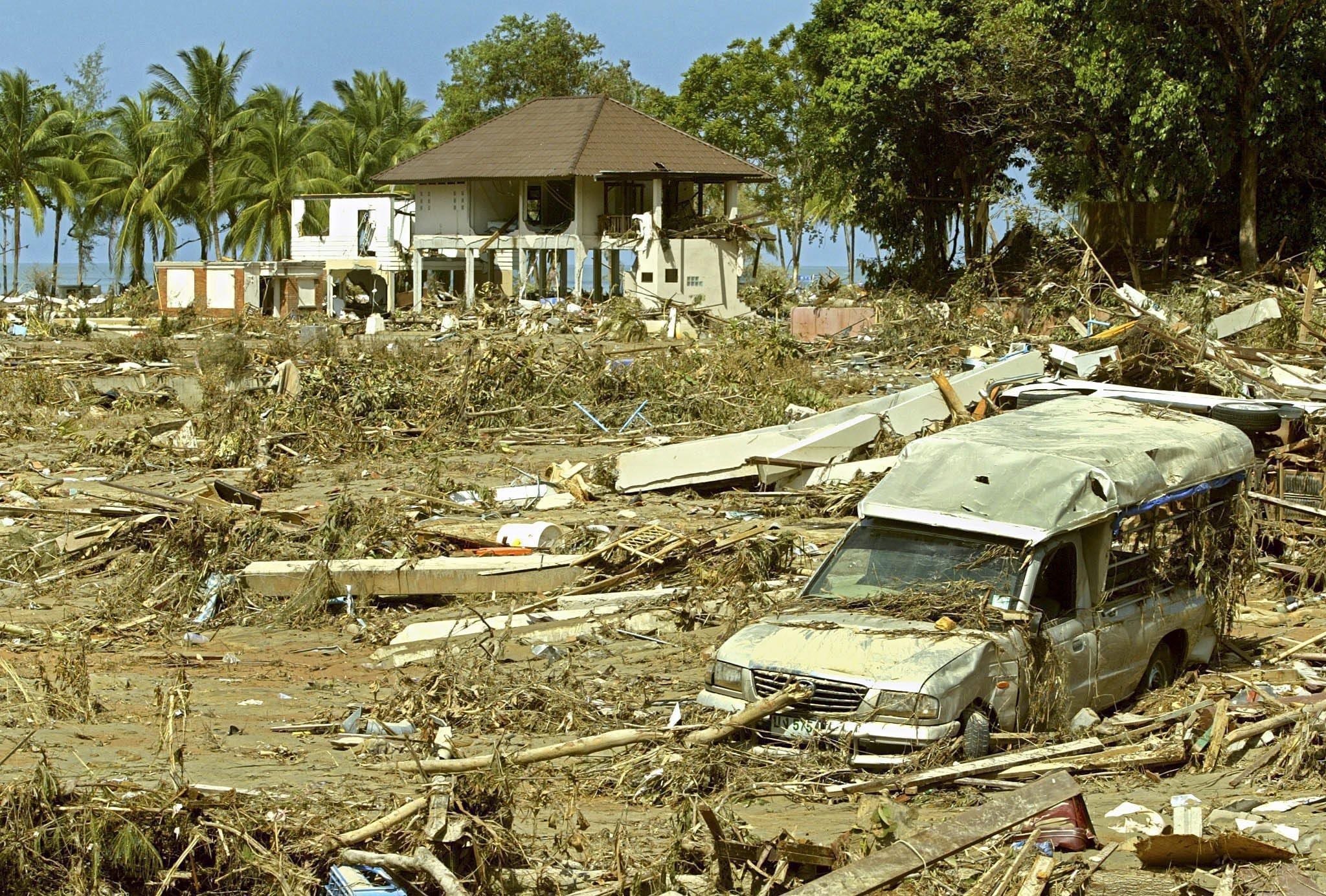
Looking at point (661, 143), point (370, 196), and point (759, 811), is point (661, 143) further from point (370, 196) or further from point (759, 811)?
point (759, 811)

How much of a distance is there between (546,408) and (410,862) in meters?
16.7

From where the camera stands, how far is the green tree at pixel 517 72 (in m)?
61.5

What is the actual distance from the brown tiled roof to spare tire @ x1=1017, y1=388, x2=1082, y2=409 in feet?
94.7

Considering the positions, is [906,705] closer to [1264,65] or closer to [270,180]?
[1264,65]

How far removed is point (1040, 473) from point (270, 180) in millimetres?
54166

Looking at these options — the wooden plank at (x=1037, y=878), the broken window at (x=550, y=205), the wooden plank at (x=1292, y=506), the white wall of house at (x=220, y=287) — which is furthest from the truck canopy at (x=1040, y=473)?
the white wall of house at (x=220, y=287)

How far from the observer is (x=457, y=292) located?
51.0 meters

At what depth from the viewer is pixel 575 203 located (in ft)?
149

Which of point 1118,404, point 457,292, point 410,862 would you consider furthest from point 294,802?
point 457,292

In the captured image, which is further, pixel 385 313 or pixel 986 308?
pixel 385 313

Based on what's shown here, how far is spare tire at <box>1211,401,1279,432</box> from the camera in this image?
1412 cm

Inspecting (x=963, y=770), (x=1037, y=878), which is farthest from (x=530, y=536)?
(x=1037, y=878)

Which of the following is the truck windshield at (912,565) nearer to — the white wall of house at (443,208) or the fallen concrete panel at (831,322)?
the fallen concrete panel at (831,322)

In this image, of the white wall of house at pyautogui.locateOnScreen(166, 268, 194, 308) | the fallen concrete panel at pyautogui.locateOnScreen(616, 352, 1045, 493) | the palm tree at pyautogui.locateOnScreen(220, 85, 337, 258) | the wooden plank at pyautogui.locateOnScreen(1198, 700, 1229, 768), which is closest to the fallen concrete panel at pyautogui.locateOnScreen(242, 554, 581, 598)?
the fallen concrete panel at pyautogui.locateOnScreen(616, 352, 1045, 493)
